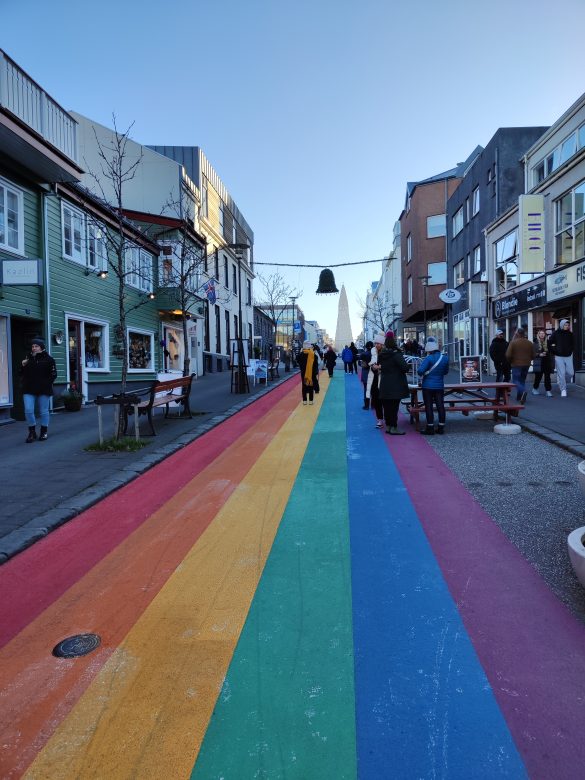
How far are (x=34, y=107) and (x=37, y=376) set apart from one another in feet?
23.3

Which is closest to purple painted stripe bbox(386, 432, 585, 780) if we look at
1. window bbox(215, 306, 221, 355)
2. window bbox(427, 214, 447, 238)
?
window bbox(215, 306, 221, 355)

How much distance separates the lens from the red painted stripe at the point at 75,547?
350 centimetres

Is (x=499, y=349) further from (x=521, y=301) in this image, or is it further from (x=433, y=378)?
(x=521, y=301)

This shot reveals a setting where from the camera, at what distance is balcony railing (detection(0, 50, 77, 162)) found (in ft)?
37.2

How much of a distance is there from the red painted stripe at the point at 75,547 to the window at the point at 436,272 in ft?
107

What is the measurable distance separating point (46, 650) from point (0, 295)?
1098cm

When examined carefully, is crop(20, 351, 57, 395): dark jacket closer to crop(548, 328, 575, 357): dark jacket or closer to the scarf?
the scarf

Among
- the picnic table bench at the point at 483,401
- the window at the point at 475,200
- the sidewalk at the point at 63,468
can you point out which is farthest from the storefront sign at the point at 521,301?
the sidewalk at the point at 63,468

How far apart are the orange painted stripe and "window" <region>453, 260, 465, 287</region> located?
1090 inches

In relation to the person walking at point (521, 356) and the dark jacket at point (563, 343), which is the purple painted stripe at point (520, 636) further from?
the dark jacket at point (563, 343)

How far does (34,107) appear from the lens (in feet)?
41.1

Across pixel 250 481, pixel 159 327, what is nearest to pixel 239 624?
pixel 250 481

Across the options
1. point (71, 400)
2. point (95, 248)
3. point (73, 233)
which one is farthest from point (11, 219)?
point (71, 400)

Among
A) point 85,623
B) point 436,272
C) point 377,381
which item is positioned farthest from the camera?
point 436,272
